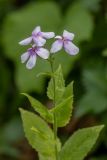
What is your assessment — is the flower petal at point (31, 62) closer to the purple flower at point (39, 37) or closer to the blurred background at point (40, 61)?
the purple flower at point (39, 37)

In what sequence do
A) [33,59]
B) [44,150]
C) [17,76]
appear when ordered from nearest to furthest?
[33,59] < [44,150] < [17,76]

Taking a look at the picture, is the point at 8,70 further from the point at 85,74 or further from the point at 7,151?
the point at 85,74

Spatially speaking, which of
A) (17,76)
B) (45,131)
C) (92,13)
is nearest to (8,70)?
(17,76)

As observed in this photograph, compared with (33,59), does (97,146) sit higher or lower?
lower

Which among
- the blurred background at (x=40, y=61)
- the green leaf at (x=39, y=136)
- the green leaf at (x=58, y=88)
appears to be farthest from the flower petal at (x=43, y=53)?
the blurred background at (x=40, y=61)

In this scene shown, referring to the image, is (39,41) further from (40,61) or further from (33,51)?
(40,61)

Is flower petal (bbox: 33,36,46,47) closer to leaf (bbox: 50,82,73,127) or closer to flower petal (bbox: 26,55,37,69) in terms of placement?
flower petal (bbox: 26,55,37,69)

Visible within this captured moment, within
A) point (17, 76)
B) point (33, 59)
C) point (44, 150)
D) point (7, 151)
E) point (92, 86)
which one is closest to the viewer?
point (33, 59)
